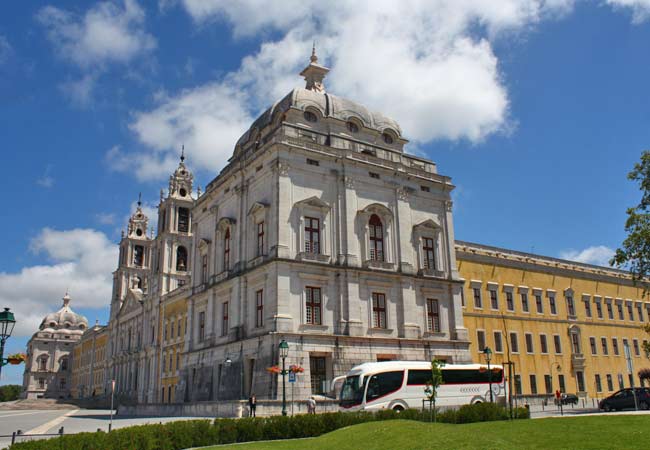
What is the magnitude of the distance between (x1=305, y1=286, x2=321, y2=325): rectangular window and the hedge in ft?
46.0

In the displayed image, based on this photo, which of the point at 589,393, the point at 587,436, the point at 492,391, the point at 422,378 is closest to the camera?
the point at 587,436

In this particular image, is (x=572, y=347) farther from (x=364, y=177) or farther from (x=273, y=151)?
(x=273, y=151)

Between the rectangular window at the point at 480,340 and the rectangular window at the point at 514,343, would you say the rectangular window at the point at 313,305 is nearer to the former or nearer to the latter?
the rectangular window at the point at 480,340

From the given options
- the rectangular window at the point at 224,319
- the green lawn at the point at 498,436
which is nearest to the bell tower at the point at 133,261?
the rectangular window at the point at 224,319

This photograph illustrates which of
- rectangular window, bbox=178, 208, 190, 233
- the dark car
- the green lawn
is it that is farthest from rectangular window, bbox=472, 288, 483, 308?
rectangular window, bbox=178, 208, 190, 233

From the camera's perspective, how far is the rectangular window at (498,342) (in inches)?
2106

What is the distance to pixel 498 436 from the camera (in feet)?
52.0

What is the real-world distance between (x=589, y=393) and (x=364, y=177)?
3273 centimetres

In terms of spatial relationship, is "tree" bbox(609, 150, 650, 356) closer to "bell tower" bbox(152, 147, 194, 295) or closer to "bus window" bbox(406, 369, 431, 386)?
"bus window" bbox(406, 369, 431, 386)

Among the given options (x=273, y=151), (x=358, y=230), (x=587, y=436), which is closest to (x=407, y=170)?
(x=358, y=230)

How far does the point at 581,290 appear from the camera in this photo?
2457 inches

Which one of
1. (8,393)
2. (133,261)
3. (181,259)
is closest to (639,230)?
(181,259)

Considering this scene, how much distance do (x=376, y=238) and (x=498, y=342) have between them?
18.3 metres

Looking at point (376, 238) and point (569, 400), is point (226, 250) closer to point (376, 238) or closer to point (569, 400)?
point (376, 238)
